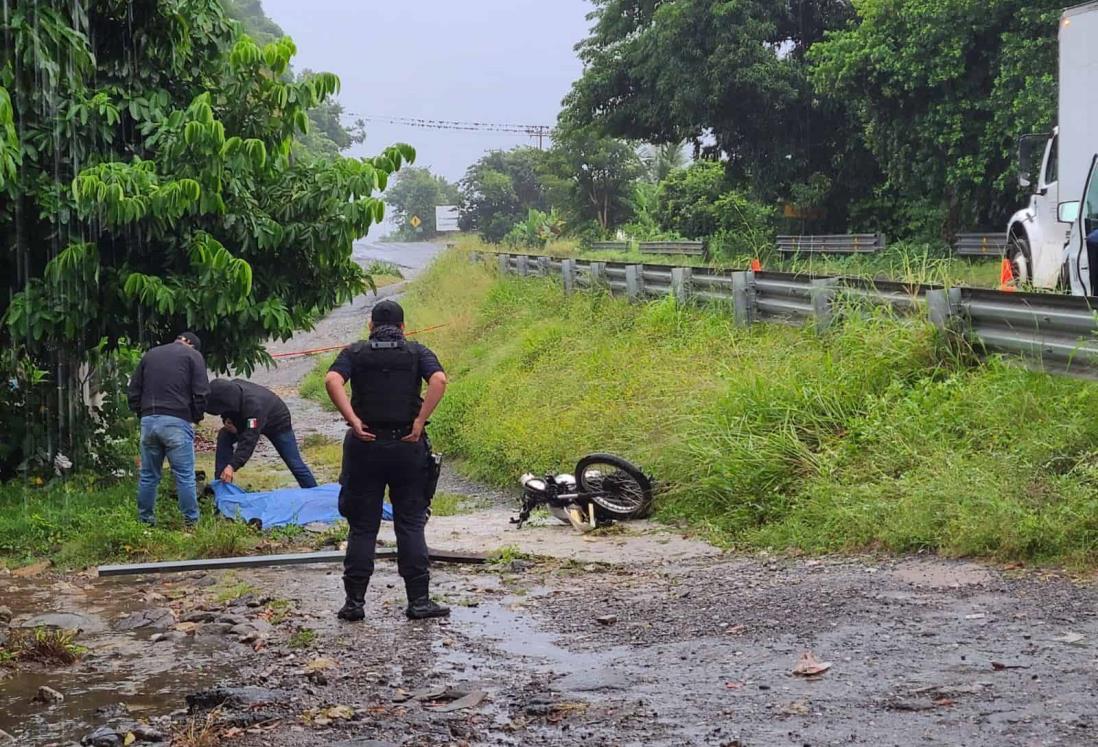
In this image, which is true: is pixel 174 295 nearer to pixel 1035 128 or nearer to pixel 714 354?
pixel 714 354

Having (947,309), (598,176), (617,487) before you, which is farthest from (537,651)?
(598,176)

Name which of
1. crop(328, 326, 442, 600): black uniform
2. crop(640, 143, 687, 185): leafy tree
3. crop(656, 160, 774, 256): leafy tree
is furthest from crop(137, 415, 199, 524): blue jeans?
crop(640, 143, 687, 185): leafy tree

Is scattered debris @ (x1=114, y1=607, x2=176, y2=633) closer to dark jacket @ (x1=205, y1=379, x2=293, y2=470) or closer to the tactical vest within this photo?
the tactical vest

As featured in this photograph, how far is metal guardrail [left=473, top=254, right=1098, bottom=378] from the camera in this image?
890 cm

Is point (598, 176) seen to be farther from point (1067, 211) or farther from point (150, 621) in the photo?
point (150, 621)

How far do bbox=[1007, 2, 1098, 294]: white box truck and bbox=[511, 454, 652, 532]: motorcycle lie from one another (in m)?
5.47

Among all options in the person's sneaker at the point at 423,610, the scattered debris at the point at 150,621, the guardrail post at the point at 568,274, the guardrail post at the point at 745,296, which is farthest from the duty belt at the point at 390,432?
the guardrail post at the point at 568,274

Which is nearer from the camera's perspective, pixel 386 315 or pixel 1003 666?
pixel 1003 666

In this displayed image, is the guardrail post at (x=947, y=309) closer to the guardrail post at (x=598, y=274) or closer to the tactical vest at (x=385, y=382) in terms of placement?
the tactical vest at (x=385, y=382)

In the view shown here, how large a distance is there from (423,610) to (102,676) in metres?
1.74

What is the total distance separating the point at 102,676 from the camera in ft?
19.7

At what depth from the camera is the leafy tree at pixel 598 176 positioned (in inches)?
2259

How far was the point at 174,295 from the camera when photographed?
35.8 feet

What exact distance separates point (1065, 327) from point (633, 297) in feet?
30.1
